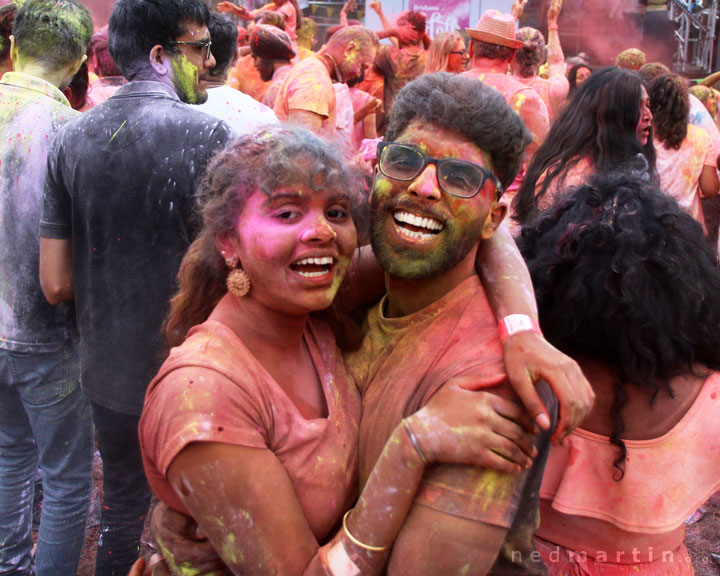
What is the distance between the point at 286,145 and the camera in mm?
1799

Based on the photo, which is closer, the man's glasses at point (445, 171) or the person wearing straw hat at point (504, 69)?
the man's glasses at point (445, 171)

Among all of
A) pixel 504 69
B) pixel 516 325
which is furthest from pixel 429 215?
pixel 504 69

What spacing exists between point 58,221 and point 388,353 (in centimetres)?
163

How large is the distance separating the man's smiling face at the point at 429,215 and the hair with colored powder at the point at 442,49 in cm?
477

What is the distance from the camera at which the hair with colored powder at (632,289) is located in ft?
6.79

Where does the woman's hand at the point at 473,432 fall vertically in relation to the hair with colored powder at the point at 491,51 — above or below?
above

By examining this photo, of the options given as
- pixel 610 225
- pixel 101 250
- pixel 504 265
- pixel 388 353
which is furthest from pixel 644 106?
pixel 101 250

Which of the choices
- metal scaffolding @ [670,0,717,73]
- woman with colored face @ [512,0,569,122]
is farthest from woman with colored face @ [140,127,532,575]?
metal scaffolding @ [670,0,717,73]

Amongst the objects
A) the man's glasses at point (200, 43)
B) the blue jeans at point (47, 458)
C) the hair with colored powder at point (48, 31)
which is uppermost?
the man's glasses at point (200, 43)

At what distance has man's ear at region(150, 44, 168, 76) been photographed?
9.21 ft

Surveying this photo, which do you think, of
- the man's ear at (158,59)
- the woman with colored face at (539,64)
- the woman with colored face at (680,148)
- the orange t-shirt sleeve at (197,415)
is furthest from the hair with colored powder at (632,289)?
the woman with colored face at (539,64)

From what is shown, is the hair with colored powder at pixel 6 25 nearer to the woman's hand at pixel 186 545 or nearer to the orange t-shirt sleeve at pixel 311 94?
the orange t-shirt sleeve at pixel 311 94

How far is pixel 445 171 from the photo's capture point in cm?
190

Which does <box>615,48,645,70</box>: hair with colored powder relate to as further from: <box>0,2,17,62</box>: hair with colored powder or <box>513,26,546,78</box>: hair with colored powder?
<box>0,2,17,62</box>: hair with colored powder
